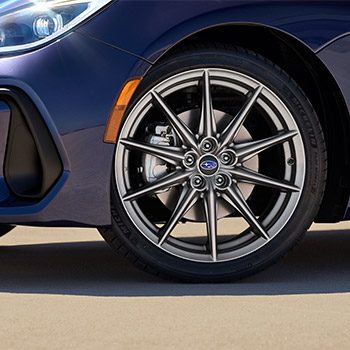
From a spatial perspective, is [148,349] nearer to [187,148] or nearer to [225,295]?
[225,295]

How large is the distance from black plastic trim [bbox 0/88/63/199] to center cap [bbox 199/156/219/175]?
58 centimetres

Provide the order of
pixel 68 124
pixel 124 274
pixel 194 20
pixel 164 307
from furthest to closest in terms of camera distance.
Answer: pixel 124 274 < pixel 194 20 < pixel 68 124 < pixel 164 307

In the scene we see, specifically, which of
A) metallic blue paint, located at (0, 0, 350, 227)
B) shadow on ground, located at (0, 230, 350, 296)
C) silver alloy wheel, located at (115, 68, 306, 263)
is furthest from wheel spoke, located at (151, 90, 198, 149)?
shadow on ground, located at (0, 230, 350, 296)

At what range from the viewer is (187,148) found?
3.40m

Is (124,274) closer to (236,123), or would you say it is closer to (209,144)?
(209,144)

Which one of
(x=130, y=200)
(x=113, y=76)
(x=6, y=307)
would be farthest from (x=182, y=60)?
(x=6, y=307)

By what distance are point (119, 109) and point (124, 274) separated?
857mm

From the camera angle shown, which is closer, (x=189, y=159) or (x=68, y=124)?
(x=68, y=124)

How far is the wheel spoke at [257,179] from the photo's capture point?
344 cm

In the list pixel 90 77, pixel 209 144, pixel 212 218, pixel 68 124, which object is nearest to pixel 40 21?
pixel 90 77

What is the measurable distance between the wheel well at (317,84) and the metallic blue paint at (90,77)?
0.57 feet

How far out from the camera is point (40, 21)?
3230 millimetres

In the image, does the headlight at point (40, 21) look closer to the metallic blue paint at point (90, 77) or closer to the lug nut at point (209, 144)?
the metallic blue paint at point (90, 77)

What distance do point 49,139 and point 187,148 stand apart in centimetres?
58
